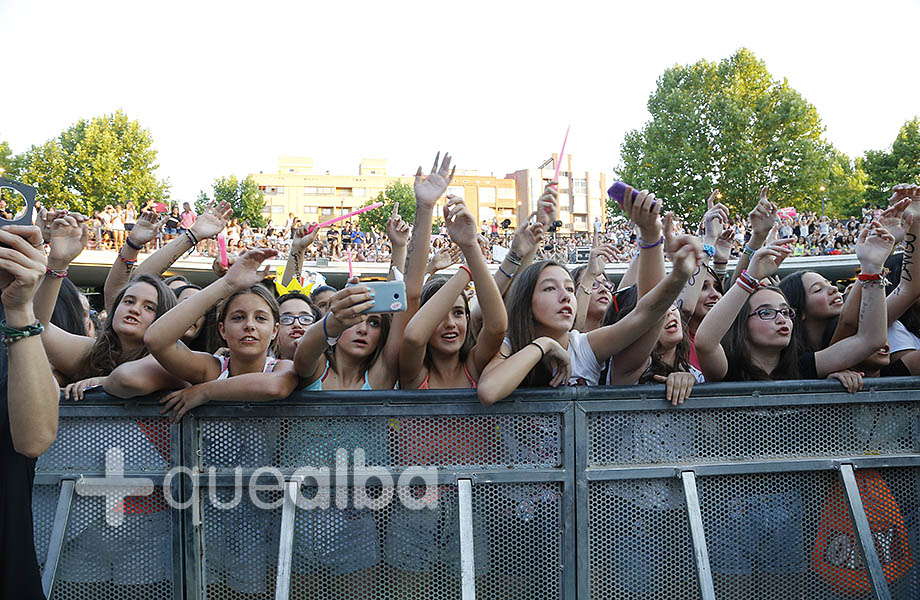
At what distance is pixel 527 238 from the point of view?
147 inches

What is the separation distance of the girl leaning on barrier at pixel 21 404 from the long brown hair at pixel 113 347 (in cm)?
160

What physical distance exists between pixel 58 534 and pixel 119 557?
0.86ft

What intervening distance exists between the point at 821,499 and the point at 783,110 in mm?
36206

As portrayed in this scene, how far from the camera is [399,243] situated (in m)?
4.38

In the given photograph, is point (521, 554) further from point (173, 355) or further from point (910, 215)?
point (910, 215)

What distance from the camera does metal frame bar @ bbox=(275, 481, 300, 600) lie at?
8.93 feet

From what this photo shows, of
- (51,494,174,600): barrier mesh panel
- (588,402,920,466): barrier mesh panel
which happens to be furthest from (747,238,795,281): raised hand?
(51,494,174,600): barrier mesh panel

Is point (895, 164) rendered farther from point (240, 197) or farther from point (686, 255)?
point (240, 197)

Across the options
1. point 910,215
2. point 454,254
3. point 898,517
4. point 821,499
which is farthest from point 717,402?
point 454,254

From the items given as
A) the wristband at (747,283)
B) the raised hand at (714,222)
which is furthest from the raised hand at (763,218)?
the wristband at (747,283)

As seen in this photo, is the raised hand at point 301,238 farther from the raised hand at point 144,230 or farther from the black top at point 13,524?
the black top at point 13,524

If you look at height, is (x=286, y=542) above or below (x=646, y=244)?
below

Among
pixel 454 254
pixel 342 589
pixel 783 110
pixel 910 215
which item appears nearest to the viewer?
pixel 342 589

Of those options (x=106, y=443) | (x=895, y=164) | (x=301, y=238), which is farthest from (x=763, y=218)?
(x=895, y=164)
